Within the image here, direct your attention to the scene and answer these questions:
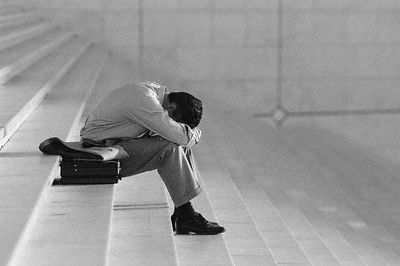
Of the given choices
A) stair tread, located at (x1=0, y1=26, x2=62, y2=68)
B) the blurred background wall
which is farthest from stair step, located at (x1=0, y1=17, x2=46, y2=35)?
the blurred background wall

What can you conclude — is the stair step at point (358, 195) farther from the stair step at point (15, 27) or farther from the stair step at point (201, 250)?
the stair step at point (15, 27)

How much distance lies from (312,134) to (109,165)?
762cm

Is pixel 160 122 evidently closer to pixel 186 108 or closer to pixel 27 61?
pixel 186 108

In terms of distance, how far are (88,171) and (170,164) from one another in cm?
35

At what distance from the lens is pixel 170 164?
13.4 ft

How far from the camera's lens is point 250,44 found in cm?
1165

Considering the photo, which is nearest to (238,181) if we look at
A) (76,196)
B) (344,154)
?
(76,196)

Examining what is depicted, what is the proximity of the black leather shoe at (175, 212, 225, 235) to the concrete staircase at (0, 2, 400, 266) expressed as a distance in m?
0.03

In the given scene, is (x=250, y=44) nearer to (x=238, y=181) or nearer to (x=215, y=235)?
(x=238, y=181)

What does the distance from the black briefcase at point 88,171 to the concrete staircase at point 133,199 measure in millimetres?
61

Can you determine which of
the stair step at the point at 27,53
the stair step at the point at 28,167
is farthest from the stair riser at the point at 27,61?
the stair step at the point at 28,167

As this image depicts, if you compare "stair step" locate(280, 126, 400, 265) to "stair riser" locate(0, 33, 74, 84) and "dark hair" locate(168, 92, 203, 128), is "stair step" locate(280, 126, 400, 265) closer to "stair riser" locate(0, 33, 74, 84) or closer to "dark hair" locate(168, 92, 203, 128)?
"dark hair" locate(168, 92, 203, 128)

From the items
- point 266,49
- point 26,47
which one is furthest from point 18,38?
point 266,49

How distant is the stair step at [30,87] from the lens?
189 inches
